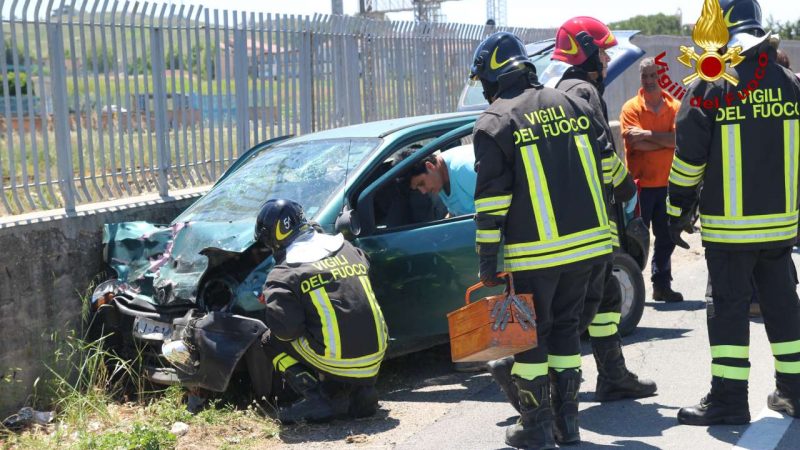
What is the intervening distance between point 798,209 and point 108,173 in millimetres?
4584

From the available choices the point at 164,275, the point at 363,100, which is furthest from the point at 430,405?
the point at 363,100

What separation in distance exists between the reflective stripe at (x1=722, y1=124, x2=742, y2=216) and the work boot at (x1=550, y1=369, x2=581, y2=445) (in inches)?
43.3

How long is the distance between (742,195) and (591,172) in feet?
2.53

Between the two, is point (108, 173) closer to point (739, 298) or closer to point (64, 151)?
point (64, 151)

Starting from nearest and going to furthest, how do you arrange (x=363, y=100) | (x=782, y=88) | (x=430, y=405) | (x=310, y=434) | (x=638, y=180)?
1. (x=782, y=88)
2. (x=310, y=434)
3. (x=430, y=405)
4. (x=638, y=180)
5. (x=363, y=100)

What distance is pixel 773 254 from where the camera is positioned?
4.87 meters

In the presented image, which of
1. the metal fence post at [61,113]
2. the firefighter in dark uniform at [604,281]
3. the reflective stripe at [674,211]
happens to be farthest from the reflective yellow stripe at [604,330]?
the metal fence post at [61,113]

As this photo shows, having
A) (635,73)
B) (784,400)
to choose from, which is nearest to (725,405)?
(784,400)

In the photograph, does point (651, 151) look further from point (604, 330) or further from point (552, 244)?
point (552, 244)

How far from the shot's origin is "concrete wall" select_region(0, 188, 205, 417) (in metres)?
5.88

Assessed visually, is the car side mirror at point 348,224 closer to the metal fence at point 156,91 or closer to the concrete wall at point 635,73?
the metal fence at point 156,91

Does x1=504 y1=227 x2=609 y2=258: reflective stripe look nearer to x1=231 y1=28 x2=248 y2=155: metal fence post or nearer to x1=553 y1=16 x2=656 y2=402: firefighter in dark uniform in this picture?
x1=553 y1=16 x2=656 y2=402: firefighter in dark uniform

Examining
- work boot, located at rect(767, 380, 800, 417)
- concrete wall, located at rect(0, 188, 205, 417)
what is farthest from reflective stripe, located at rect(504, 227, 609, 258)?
concrete wall, located at rect(0, 188, 205, 417)

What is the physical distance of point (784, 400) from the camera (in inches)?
195
